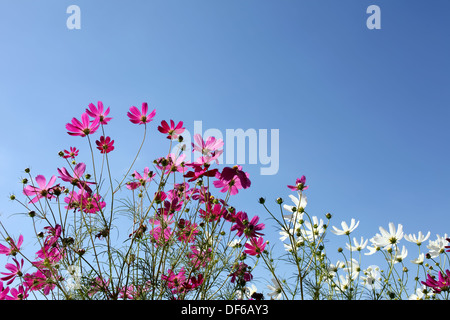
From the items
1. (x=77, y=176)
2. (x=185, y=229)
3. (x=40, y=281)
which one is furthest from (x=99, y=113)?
(x=40, y=281)

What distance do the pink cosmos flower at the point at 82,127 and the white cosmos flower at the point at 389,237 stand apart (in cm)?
135

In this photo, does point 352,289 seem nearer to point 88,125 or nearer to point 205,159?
point 205,159

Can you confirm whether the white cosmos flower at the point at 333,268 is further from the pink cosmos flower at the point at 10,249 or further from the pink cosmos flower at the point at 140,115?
the pink cosmos flower at the point at 10,249

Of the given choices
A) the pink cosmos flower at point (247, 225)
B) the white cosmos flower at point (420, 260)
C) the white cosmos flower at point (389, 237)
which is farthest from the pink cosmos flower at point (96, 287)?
the white cosmos flower at point (420, 260)

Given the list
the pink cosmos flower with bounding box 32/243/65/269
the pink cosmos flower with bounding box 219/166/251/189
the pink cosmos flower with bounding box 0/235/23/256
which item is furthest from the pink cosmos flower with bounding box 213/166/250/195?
the pink cosmos flower with bounding box 0/235/23/256

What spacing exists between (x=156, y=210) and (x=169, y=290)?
1.02 feet

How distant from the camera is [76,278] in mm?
1473

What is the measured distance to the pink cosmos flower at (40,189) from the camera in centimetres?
168

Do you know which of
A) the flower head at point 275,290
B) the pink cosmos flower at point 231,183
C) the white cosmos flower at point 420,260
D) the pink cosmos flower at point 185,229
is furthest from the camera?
the white cosmos flower at point 420,260

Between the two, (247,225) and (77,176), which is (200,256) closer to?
(247,225)

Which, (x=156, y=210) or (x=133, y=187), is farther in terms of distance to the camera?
(x=133, y=187)

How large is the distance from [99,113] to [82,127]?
93mm

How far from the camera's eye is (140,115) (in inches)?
66.7
